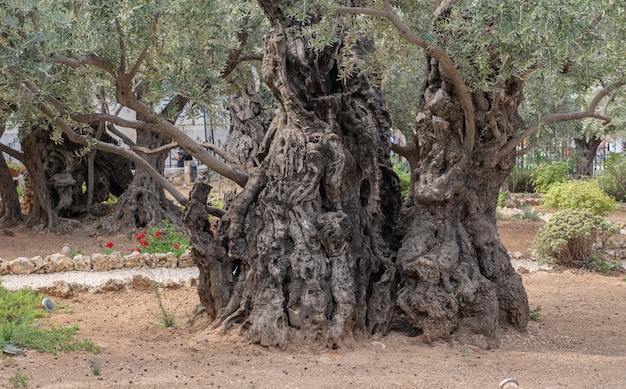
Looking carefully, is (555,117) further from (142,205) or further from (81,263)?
(142,205)

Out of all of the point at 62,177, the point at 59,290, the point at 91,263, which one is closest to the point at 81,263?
the point at 91,263

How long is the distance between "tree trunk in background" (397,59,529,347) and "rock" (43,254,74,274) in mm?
5407

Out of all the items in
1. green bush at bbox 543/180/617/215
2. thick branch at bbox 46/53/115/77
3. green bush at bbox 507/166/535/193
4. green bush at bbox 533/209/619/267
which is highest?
thick branch at bbox 46/53/115/77

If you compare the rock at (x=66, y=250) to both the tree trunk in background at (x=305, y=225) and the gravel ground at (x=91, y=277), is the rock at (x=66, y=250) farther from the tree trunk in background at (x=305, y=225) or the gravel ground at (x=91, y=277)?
the tree trunk in background at (x=305, y=225)

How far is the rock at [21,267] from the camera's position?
1027cm

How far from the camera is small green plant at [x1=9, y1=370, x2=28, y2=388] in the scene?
505 centimetres

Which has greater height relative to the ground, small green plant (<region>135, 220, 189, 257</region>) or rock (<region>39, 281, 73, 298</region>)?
small green plant (<region>135, 220, 189, 257</region>)

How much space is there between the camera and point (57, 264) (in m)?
→ 10.4

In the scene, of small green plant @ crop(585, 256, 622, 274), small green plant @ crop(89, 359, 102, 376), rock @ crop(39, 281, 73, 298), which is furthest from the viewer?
small green plant @ crop(585, 256, 622, 274)

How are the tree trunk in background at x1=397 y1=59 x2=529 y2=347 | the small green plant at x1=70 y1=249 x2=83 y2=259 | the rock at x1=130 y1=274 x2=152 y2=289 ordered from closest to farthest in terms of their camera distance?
the tree trunk in background at x1=397 y1=59 x2=529 y2=347
the rock at x1=130 y1=274 x2=152 y2=289
the small green plant at x1=70 y1=249 x2=83 y2=259

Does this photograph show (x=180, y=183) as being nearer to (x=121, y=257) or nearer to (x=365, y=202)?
(x=121, y=257)

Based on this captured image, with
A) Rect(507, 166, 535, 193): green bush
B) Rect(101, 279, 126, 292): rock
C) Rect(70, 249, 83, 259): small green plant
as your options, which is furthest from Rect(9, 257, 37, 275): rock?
Rect(507, 166, 535, 193): green bush

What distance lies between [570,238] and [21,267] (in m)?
7.95

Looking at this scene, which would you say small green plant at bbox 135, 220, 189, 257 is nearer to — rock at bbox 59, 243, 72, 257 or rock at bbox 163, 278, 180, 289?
rock at bbox 59, 243, 72, 257
